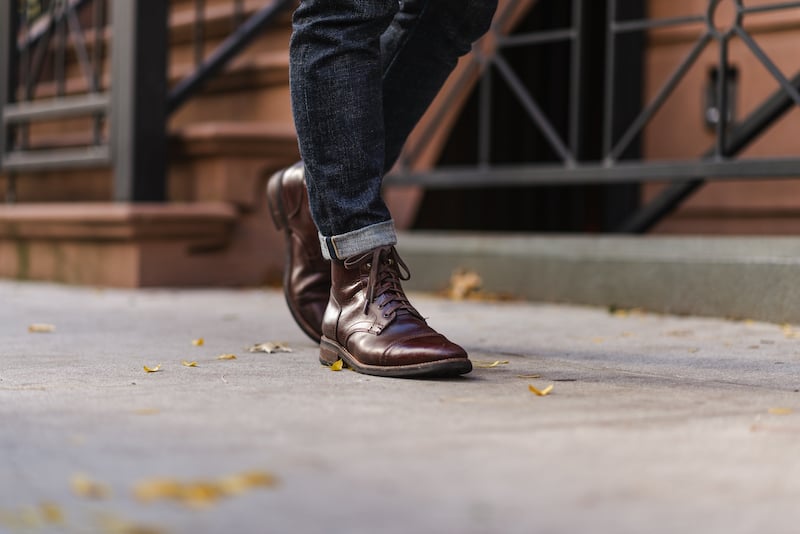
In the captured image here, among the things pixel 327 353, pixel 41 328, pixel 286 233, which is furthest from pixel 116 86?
pixel 327 353

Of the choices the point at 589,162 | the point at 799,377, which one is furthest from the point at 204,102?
the point at 799,377

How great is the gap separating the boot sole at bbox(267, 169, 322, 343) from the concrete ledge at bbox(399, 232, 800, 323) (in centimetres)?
144

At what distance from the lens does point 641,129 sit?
406 cm

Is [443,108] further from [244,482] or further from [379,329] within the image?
[244,482]

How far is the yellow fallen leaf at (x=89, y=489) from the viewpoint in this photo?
3.90ft

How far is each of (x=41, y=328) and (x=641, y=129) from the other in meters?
2.11

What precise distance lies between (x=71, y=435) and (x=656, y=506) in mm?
732

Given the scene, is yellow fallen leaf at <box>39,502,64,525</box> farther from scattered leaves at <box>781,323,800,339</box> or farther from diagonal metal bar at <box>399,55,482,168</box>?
diagonal metal bar at <box>399,55,482,168</box>

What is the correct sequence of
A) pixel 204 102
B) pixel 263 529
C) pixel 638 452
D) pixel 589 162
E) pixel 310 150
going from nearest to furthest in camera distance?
1. pixel 263 529
2. pixel 638 452
3. pixel 310 150
4. pixel 589 162
5. pixel 204 102

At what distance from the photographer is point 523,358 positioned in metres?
2.45

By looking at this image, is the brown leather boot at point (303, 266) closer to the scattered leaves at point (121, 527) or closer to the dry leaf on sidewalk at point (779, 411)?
the dry leaf on sidewalk at point (779, 411)

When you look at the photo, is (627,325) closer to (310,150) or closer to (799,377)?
(799,377)

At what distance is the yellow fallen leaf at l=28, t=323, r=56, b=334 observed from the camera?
9.67 ft

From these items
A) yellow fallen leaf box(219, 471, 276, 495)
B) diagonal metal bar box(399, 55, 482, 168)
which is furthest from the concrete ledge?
yellow fallen leaf box(219, 471, 276, 495)
